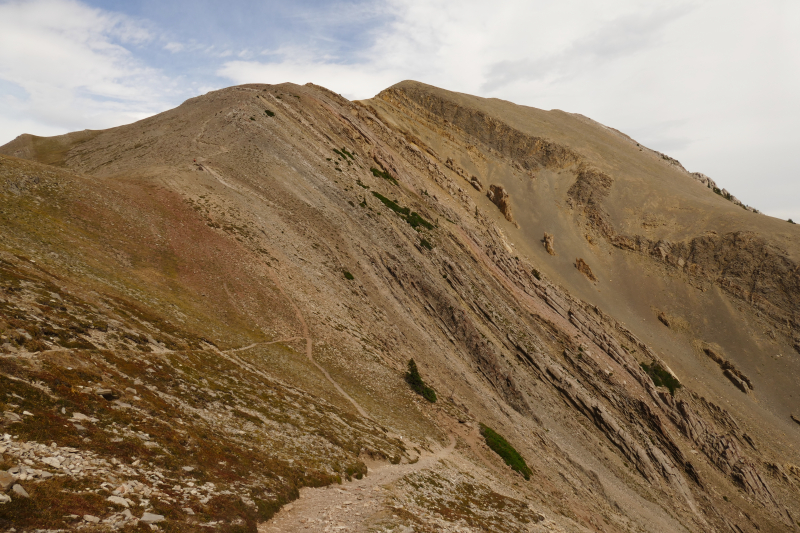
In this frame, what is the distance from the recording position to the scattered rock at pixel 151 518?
9914 millimetres

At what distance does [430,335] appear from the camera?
44.8m

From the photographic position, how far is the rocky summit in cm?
1388

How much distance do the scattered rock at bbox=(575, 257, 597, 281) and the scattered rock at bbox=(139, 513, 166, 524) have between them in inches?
3426

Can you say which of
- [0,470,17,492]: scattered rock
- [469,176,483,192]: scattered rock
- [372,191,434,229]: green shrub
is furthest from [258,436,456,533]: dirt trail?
[469,176,483,192]: scattered rock

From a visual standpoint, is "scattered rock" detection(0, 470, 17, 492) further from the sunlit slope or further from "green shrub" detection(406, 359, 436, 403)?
the sunlit slope

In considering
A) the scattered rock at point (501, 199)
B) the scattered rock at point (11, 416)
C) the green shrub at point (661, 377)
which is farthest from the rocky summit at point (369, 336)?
the scattered rock at point (501, 199)

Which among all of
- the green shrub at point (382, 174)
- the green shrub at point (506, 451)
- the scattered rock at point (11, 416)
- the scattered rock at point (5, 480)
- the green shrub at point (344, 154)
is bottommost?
the green shrub at point (506, 451)

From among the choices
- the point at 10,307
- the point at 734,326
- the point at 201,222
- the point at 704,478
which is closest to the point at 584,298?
the point at 734,326

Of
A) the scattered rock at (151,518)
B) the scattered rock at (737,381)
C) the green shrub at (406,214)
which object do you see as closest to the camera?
the scattered rock at (151,518)

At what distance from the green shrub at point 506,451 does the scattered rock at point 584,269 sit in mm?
58666

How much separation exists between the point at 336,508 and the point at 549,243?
271 ft

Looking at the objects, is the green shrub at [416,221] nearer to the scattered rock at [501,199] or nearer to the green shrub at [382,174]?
the green shrub at [382,174]

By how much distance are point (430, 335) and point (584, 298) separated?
46.8 metres

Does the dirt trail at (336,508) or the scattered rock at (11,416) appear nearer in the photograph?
the scattered rock at (11,416)
